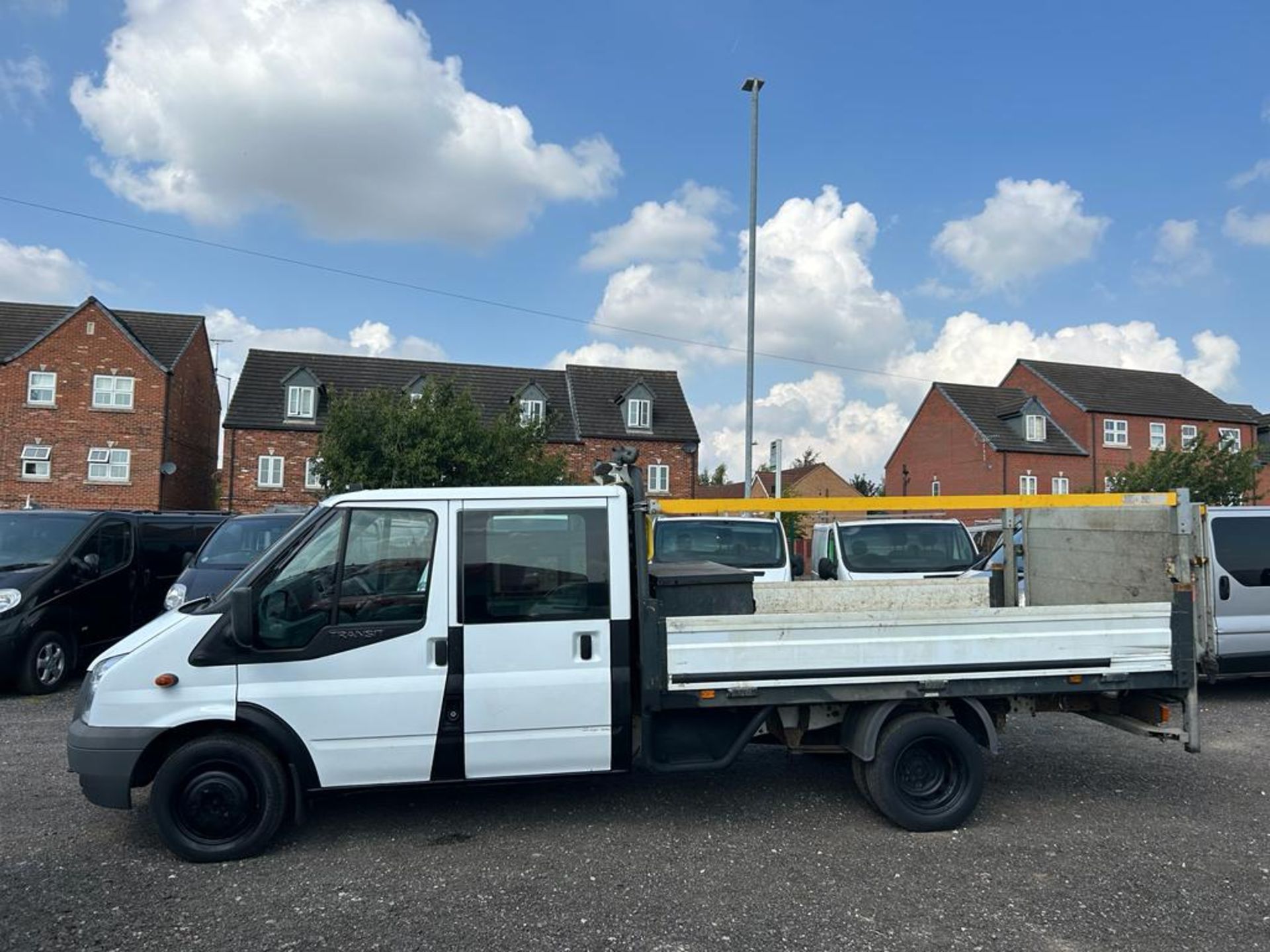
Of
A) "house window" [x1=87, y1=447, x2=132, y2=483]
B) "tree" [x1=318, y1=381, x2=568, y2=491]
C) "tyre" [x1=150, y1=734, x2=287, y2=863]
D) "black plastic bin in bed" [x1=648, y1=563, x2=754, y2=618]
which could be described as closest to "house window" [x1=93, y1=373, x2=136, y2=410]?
"house window" [x1=87, y1=447, x2=132, y2=483]

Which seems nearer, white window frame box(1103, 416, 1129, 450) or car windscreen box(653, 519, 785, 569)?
car windscreen box(653, 519, 785, 569)

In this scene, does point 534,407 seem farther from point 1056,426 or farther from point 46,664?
point 46,664

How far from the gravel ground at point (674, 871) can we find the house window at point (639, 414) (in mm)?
32737

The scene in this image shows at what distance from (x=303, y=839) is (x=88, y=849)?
113 cm

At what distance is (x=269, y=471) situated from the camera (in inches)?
1364

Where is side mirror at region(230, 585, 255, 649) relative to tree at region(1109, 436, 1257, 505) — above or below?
below

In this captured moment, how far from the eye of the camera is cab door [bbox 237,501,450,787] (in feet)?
14.8

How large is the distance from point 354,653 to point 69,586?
640cm

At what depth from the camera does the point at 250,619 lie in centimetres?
443

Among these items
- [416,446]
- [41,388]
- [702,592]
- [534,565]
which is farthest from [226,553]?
[41,388]

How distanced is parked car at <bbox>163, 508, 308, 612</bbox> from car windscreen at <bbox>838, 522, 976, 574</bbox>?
639 centimetres

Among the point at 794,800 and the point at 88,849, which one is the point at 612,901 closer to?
the point at 794,800

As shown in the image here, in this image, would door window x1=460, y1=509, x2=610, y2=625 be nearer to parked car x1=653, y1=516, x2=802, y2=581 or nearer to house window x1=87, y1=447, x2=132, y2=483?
parked car x1=653, y1=516, x2=802, y2=581

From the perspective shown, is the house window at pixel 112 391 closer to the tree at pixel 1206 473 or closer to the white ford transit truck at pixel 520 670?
the white ford transit truck at pixel 520 670
